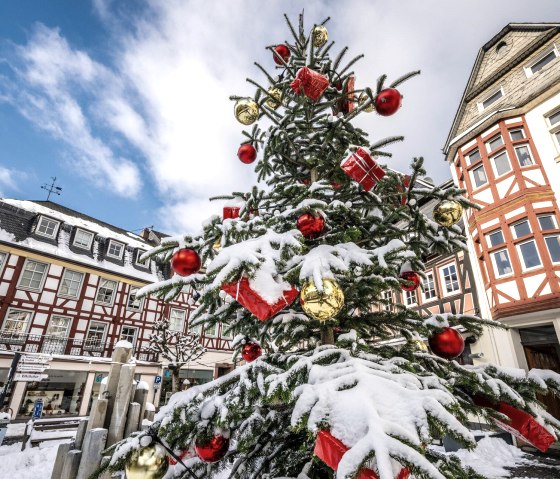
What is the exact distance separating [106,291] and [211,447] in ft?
64.6

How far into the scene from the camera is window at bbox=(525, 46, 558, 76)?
1088 centimetres

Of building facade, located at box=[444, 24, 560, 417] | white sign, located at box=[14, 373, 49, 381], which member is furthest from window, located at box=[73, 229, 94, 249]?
building facade, located at box=[444, 24, 560, 417]

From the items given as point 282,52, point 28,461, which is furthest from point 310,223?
point 28,461

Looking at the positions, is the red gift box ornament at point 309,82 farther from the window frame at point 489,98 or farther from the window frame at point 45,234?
the window frame at point 45,234

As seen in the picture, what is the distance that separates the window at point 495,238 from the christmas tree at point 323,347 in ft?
27.0

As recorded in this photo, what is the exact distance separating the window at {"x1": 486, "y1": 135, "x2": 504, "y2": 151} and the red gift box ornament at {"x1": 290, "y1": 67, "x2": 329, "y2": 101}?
1069 cm

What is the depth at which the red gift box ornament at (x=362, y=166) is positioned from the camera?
2816mm

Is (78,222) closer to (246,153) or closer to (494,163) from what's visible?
(246,153)

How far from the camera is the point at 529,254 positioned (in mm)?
9398

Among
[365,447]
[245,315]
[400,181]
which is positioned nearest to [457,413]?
[365,447]

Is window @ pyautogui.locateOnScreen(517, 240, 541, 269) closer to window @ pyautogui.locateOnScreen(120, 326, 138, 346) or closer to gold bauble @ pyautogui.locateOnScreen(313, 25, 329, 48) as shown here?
gold bauble @ pyautogui.locateOnScreen(313, 25, 329, 48)

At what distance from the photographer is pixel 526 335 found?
9.43 metres

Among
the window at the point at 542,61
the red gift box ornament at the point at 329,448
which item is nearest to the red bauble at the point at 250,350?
the red gift box ornament at the point at 329,448

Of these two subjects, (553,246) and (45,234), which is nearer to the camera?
(553,246)
